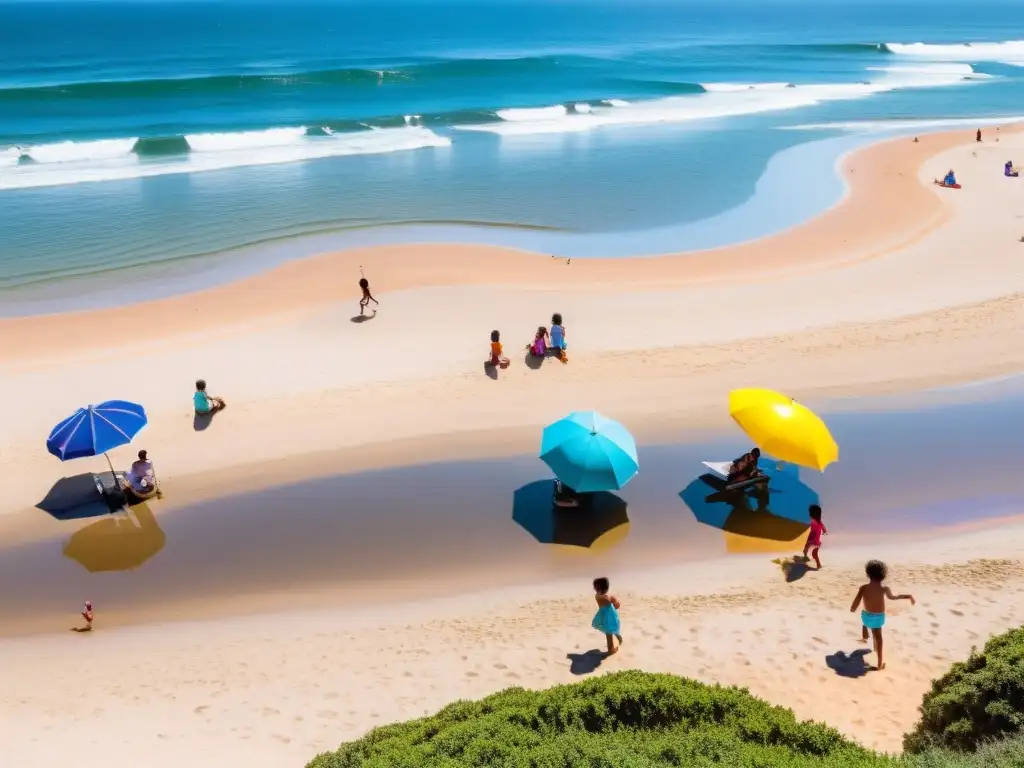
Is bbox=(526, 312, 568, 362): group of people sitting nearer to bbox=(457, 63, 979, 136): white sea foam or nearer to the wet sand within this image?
the wet sand

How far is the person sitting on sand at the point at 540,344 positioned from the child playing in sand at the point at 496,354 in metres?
0.51

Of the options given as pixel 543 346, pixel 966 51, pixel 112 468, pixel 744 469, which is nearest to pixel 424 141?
pixel 543 346

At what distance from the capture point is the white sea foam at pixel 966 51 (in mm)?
77188

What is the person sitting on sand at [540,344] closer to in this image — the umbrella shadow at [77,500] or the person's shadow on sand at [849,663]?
the umbrella shadow at [77,500]

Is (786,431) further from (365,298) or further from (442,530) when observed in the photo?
(365,298)

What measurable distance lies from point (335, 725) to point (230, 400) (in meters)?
7.59

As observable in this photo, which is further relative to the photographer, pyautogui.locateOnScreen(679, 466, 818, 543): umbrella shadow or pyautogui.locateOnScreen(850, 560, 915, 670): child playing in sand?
pyautogui.locateOnScreen(679, 466, 818, 543): umbrella shadow

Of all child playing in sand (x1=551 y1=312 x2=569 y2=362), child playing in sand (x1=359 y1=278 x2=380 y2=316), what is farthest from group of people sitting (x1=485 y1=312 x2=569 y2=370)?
child playing in sand (x1=359 y1=278 x2=380 y2=316)

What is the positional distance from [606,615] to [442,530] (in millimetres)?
3481

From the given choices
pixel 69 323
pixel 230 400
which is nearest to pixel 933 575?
pixel 230 400

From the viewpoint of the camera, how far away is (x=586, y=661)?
353 inches

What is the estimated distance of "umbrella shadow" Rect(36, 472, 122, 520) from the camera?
12.1 metres

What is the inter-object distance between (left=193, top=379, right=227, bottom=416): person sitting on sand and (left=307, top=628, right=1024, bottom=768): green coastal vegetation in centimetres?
808

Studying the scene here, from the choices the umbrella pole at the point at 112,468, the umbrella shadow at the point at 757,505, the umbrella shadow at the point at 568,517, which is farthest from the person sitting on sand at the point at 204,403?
the umbrella shadow at the point at 757,505
